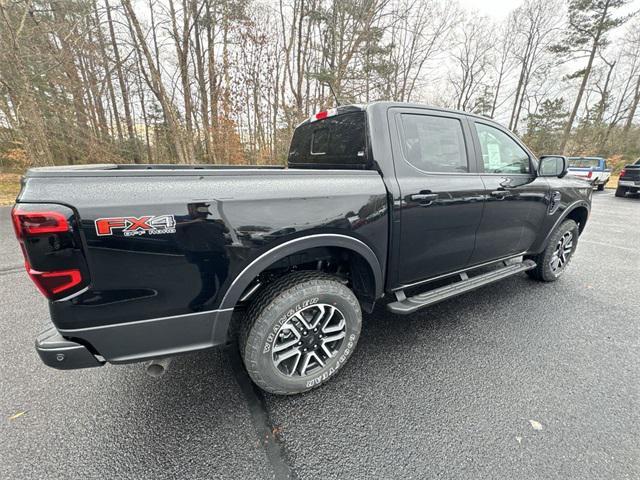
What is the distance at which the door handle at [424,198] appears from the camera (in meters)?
2.17

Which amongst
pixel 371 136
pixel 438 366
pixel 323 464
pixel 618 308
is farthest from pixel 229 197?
pixel 618 308

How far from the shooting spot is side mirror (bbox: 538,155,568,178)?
3029 millimetres

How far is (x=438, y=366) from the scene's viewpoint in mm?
2270

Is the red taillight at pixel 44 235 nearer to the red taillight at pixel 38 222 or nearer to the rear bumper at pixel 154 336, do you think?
the red taillight at pixel 38 222

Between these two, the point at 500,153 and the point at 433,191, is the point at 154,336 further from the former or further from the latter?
the point at 500,153

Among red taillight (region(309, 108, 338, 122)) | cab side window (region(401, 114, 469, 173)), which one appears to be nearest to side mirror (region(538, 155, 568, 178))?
cab side window (region(401, 114, 469, 173))

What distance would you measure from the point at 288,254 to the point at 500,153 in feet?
Result: 8.25

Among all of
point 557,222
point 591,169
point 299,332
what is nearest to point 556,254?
point 557,222

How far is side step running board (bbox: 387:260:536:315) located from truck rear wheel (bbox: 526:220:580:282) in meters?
0.62

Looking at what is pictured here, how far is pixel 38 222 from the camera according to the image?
1.21m

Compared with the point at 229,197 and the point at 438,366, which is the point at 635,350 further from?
the point at 229,197

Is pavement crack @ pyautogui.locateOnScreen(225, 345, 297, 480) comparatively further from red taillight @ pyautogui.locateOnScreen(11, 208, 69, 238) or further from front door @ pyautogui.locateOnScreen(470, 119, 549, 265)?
front door @ pyautogui.locateOnScreen(470, 119, 549, 265)

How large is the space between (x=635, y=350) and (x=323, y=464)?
2854mm

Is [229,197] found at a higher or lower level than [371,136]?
lower
